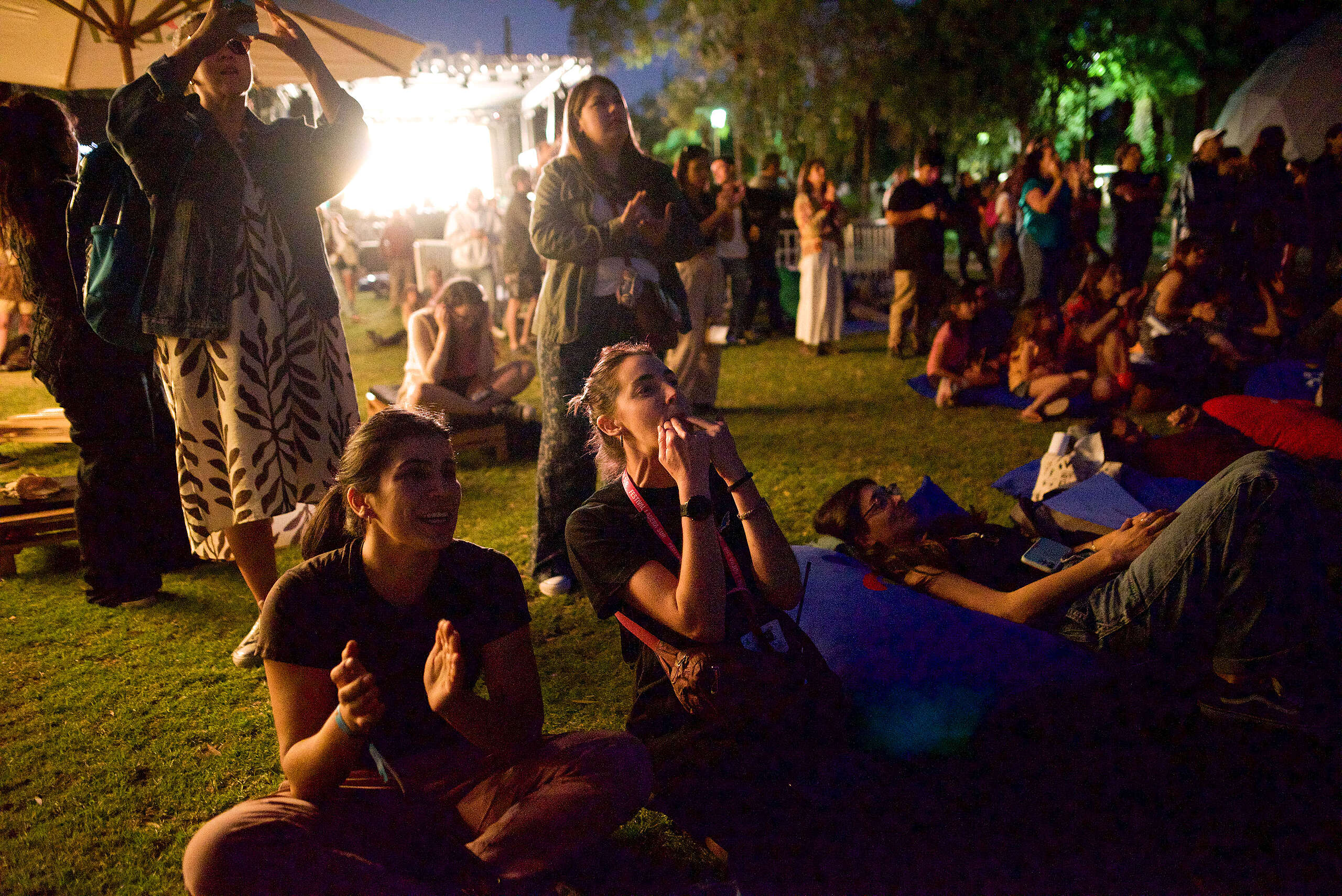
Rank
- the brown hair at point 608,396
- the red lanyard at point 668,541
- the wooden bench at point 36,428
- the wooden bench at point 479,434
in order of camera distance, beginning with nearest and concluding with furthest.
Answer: the red lanyard at point 668,541
the brown hair at point 608,396
the wooden bench at point 479,434
the wooden bench at point 36,428

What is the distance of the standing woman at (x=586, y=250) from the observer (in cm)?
375

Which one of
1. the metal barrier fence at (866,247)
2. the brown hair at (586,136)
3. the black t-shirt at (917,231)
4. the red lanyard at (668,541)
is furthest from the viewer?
the metal barrier fence at (866,247)

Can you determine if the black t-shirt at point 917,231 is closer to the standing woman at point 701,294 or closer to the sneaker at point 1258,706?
the standing woman at point 701,294

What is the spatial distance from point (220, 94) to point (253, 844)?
243 centimetres

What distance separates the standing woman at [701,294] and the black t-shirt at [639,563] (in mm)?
4137

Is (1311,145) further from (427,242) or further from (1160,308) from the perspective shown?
(427,242)

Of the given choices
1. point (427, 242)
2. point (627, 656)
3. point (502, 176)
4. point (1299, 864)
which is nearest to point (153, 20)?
point (627, 656)

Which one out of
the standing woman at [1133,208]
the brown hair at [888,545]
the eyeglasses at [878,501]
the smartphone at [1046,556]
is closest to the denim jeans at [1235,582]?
the smartphone at [1046,556]

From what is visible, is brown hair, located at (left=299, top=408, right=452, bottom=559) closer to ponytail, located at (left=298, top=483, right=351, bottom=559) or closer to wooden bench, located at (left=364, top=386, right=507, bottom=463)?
ponytail, located at (left=298, top=483, right=351, bottom=559)

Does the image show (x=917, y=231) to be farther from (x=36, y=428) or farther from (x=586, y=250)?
(x=36, y=428)

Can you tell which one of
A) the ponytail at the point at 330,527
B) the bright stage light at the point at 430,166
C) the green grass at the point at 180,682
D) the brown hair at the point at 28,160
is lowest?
the green grass at the point at 180,682

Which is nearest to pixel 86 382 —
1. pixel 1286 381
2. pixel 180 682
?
pixel 180 682

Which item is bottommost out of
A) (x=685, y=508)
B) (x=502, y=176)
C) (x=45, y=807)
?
(x=45, y=807)

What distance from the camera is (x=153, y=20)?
4293mm
